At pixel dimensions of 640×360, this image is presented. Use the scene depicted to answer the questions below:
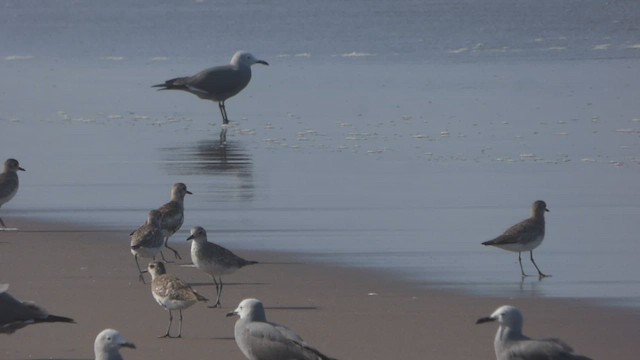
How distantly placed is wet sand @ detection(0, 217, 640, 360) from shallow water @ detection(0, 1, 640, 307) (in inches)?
17.9

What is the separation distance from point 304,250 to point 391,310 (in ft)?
7.32

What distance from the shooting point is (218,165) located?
18484 millimetres

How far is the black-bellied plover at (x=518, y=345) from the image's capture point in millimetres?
8164

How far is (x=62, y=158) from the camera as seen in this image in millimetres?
19047

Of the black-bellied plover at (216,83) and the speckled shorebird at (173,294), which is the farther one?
the black-bellied plover at (216,83)

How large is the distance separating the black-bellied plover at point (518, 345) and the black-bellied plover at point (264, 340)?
97cm

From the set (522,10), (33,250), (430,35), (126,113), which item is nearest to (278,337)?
(33,250)

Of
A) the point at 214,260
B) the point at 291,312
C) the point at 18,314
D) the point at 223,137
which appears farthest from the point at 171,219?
the point at 223,137

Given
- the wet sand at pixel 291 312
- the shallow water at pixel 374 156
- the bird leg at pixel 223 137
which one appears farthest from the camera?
the bird leg at pixel 223 137

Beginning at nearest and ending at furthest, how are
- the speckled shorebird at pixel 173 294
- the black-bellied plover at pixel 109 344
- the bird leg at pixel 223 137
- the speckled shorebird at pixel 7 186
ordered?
the black-bellied plover at pixel 109 344
the speckled shorebird at pixel 173 294
the speckled shorebird at pixel 7 186
the bird leg at pixel 223 137

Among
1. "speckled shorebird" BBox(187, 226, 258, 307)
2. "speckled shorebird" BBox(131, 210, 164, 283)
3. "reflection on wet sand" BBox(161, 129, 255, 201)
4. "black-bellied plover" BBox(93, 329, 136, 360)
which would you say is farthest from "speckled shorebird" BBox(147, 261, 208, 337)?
"reflection on wet sand" BBox(161, 129, 255, 201)

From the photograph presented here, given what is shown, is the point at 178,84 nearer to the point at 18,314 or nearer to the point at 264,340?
the point at 18,314

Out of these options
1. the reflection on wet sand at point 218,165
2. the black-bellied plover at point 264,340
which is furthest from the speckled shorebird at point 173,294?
the reflection on wet sand at point 218,165

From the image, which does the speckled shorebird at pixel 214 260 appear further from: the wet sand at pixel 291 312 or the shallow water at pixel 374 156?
the shallow water at pixel 374 156
